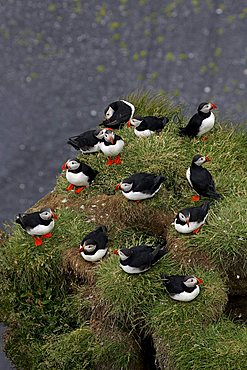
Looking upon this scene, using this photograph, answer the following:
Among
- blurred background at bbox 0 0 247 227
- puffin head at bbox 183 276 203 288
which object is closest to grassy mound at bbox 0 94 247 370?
puffin head at bbox 183 276 203 288

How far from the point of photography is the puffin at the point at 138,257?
13.7ft

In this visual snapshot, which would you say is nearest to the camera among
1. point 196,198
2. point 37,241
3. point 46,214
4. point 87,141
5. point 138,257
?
point 138,257

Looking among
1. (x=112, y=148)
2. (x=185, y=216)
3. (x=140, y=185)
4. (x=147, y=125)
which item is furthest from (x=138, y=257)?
(x=147, y=125)

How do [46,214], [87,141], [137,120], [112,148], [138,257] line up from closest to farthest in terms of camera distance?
1. [138,257]
2. [46,214]
3. [112,148]
4. [87,141]
5. [137,120]

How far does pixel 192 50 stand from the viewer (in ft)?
23.2

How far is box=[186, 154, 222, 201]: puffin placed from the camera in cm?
452

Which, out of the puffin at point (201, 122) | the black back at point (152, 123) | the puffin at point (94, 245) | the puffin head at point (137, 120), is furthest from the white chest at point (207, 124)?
the puffin at point (94, 245)

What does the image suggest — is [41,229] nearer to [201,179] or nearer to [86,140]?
[86,140]

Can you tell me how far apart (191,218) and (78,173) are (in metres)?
0.80

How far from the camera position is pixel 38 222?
4.49m

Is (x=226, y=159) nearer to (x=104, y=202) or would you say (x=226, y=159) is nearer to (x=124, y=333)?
(x=104, y=202)

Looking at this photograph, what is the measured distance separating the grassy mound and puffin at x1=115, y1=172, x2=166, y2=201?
0.10 meters

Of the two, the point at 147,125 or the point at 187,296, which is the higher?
the point at 147,125

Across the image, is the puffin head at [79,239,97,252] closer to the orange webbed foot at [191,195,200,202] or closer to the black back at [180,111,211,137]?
the orange webbed foot at [191,195,200,202]
